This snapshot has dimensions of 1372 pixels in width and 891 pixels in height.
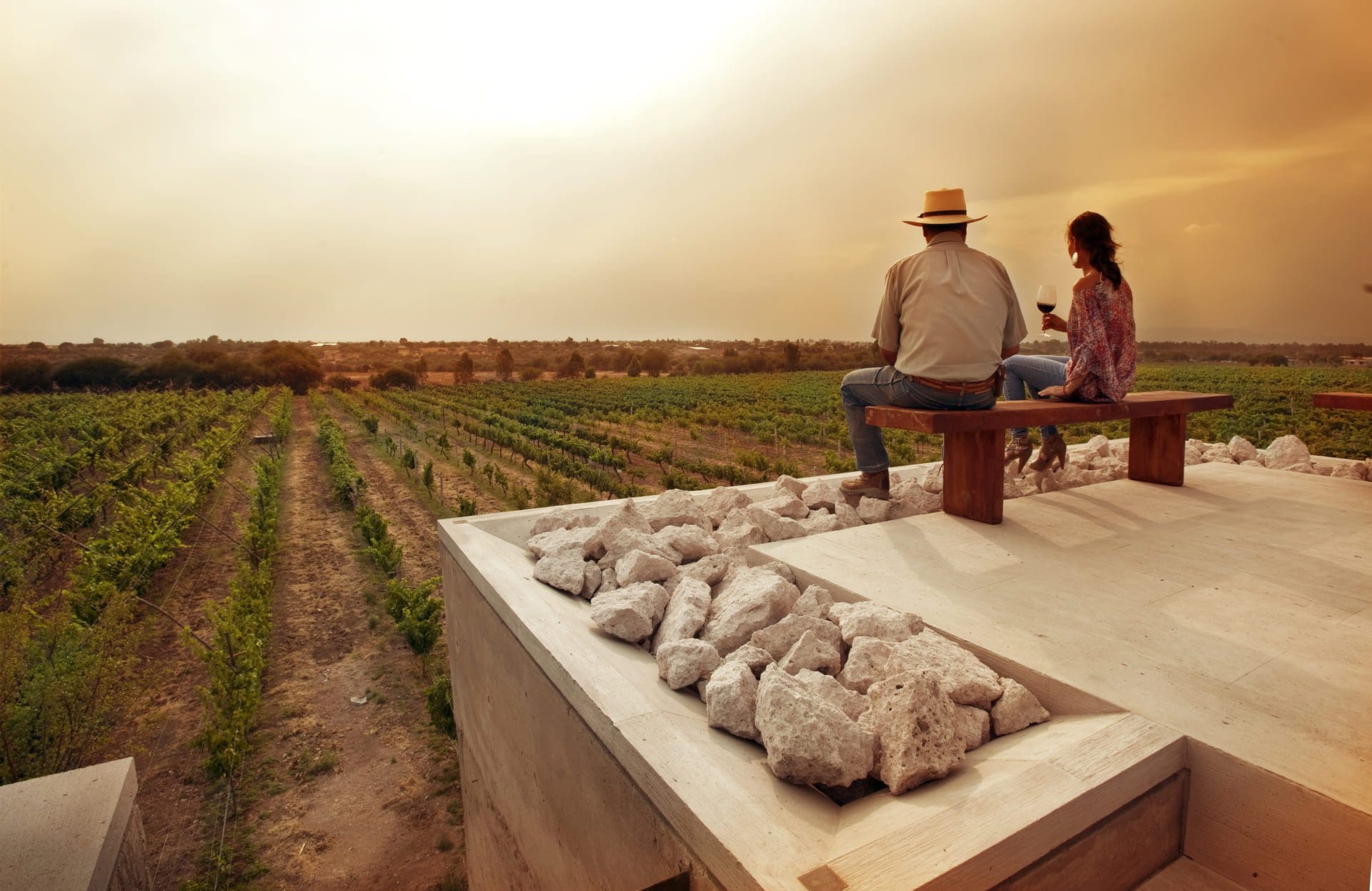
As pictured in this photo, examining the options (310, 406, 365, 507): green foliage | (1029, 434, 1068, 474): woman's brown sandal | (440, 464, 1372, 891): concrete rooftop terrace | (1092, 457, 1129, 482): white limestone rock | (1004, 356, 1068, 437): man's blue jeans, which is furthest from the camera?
(310, 406, 365, 507): green foliage

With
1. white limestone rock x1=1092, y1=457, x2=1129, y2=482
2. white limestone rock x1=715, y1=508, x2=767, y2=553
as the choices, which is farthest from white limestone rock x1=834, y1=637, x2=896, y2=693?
white limestone rock x1=1092, y1=457, x2=1129, y2=482

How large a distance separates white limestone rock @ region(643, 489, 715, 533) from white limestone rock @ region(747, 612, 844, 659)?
943mm

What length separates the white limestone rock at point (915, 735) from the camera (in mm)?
1118

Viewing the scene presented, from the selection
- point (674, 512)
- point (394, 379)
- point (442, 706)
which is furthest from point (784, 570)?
point (394, 379)

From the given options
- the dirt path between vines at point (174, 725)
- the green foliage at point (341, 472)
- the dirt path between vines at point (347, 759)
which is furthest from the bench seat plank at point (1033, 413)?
the green foliage at point (341, 472)

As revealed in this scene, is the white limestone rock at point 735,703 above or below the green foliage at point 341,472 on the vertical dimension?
above

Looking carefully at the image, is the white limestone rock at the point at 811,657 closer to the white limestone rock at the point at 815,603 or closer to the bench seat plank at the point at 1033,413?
the white limestone rock at the point at 815,603

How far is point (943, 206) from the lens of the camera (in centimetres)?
269

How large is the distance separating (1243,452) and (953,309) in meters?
2.63

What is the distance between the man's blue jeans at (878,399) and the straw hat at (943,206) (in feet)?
1.90

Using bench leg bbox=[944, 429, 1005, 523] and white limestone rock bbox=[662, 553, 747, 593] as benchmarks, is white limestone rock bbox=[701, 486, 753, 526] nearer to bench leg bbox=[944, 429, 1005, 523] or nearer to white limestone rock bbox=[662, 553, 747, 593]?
white limestone rock bbox=[662, 553, 747, 593]

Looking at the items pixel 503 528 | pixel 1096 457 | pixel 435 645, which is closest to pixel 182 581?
pixel 435 645

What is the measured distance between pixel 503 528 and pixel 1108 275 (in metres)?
2.68

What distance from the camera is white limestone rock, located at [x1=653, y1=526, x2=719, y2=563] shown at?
236cm
